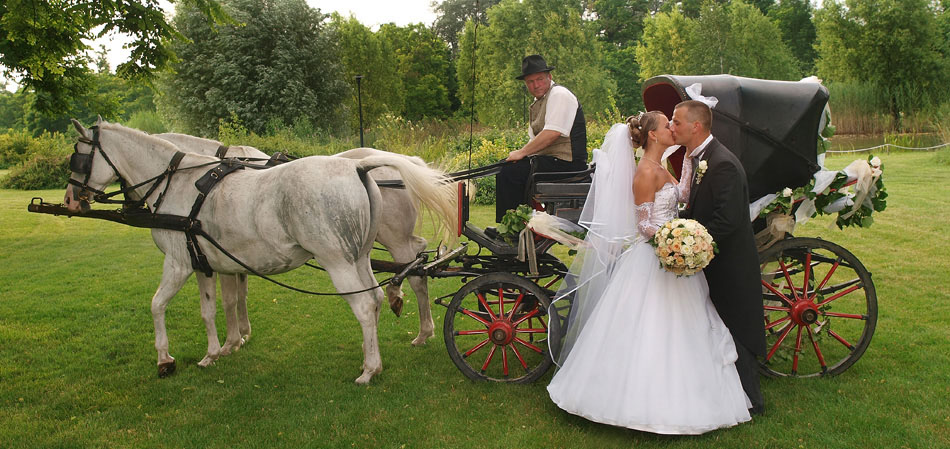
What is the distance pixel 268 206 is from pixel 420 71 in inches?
1386

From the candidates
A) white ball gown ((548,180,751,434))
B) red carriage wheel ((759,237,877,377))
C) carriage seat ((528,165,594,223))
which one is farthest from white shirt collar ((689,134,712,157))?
red carriage wheel ((759,237,877,377))

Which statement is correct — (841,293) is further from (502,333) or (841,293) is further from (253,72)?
(253,72)

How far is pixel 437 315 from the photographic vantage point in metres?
7.68

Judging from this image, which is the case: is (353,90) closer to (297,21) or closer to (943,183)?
(297,21)

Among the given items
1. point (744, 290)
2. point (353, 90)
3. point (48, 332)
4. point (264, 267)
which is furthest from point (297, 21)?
point (744, 290)

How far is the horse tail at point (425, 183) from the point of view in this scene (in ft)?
16.8

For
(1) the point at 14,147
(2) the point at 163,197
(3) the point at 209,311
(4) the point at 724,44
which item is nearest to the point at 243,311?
(3) the point at 209,311

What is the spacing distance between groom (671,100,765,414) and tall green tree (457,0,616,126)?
2121 centimetres

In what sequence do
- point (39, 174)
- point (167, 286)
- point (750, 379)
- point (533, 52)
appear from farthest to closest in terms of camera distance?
point (533, 52) → point (39, 174) → point (167, 286) → point (750, 379)

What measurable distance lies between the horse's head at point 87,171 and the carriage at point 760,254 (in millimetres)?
22

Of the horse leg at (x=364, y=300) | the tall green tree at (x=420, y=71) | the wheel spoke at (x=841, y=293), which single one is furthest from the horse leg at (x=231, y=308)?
the tall green tree at (x=420, y=71)

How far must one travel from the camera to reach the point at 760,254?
503cm

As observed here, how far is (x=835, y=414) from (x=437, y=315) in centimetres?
444

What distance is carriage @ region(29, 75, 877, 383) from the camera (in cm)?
475
